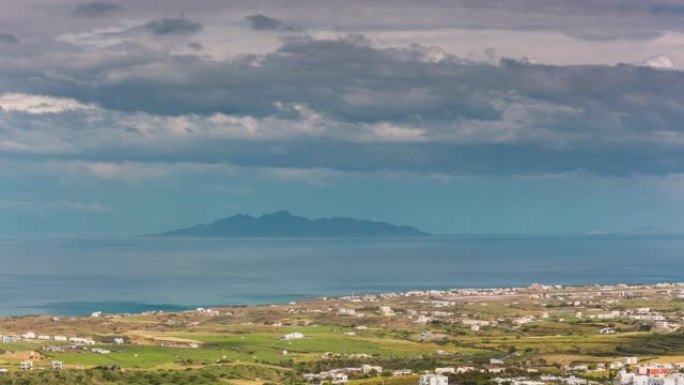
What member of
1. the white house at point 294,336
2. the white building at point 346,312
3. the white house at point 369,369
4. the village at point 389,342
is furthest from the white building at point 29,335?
the white building at point 346,312

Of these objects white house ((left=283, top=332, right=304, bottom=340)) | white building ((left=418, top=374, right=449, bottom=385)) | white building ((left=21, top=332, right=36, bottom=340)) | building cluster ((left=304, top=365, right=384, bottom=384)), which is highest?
white building ((left=21, top=332, right=36, bottom=340))

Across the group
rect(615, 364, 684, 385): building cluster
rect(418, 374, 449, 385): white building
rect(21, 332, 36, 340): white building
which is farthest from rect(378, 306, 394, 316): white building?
rect(418, 374, 449, 385): white building

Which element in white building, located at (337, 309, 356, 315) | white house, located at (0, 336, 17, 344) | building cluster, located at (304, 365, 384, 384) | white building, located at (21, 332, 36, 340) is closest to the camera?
building cluster, located at (304, 365, 384, 384)

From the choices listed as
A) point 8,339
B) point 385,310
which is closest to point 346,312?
A: point 385,310

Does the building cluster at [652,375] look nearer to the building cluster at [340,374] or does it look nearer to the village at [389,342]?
the village at [389,342]

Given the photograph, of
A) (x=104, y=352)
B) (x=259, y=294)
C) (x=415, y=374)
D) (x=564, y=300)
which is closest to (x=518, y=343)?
(x=415, y=374)

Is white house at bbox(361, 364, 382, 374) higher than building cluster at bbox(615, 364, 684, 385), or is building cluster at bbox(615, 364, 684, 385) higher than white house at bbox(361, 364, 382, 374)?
building cluster at bbox(615, 364, 684, 385)

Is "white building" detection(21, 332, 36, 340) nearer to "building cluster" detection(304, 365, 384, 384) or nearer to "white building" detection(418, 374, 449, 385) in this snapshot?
"building cluster" detection(304, 365, 384, 384)

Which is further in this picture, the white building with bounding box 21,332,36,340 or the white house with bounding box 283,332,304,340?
the white house with bounding box 283,332,304,340
